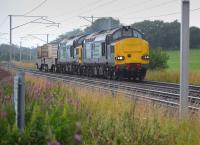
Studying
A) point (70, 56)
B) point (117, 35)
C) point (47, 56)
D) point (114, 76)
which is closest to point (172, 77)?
point (114, 76)

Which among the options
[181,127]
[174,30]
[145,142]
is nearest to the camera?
[145,142]

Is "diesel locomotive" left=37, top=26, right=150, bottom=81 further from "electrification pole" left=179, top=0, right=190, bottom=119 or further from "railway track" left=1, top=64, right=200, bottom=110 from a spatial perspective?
"electrification pole" left=179, top=0, right=190, bottom=119

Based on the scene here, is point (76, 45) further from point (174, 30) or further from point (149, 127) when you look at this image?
point (174, 30)

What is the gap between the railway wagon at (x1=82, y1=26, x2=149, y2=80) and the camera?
30.3 m

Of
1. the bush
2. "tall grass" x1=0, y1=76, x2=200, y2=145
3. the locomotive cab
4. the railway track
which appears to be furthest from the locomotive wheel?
"tall grass" x1=0, y1=76, x2=200, y2=145

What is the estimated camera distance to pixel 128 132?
25.0 ft

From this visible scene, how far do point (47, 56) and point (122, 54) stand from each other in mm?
25995

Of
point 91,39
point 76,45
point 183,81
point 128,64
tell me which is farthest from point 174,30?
point 183,81

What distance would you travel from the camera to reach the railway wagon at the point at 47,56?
52250mm

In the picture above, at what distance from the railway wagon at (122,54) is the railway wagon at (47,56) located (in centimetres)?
1890

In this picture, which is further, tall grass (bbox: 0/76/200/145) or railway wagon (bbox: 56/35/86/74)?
railway wagon (bbox: 56/35/86/74)

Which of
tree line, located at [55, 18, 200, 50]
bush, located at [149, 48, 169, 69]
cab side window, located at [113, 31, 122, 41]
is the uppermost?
tree line, located at [55, 18, 200, 50]

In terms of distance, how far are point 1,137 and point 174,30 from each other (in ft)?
254

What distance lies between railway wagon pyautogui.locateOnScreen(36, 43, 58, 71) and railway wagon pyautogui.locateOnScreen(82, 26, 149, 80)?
18904 millimetres
